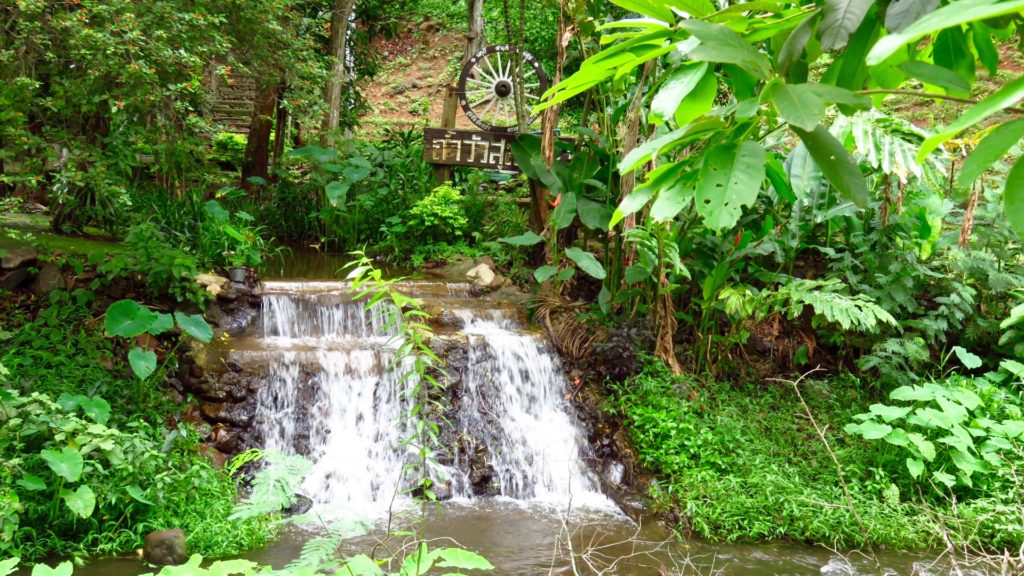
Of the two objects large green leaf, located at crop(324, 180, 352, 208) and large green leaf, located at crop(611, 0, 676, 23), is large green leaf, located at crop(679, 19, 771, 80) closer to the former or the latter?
large green leaf, located at crop(611, 0, 676, 23)

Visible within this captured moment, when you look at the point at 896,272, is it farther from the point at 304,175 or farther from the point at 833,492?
the point at 304,175

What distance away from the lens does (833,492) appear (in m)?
5.45

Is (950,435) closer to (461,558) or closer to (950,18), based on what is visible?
(461,558)

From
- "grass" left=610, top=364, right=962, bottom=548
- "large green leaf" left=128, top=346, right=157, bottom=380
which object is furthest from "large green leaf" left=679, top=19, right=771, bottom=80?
"large green leaf" left=128, top=346, right=157, bottom=380

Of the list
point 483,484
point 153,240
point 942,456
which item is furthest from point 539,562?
point 153,240

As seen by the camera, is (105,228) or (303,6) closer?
(105,228)

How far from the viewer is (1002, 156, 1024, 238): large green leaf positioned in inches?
30.0

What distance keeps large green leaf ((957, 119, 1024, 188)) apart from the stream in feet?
13.0

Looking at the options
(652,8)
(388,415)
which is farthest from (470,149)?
(652,8)

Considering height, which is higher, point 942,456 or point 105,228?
point 105,228

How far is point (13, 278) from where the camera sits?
5.74 metres

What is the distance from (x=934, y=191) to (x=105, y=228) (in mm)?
7298

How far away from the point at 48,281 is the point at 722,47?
616 centimetres

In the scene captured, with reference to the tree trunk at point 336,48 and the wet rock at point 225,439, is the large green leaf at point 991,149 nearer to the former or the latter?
the wet rock at point 225,439
